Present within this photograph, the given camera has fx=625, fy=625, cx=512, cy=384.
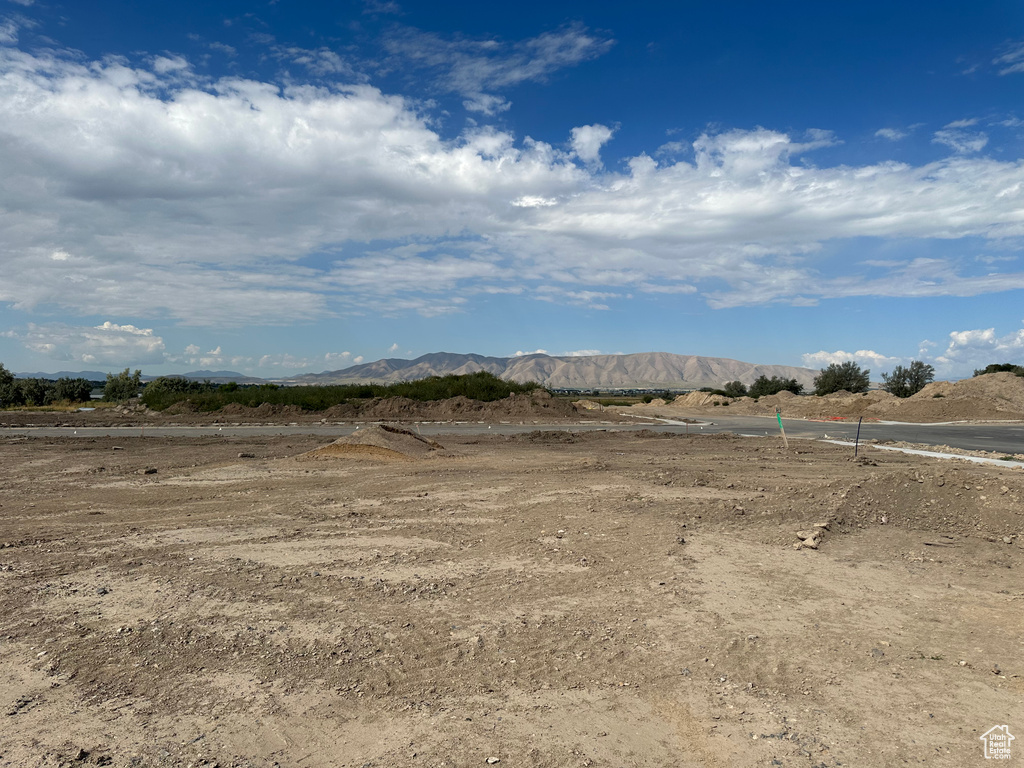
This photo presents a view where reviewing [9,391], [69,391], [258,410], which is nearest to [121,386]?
[69,391]

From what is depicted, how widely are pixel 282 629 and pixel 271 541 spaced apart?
12.1ft

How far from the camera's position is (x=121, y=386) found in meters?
78.2

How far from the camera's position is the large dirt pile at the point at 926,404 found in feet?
149

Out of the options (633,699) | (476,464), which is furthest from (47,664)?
Answer: (476,464)

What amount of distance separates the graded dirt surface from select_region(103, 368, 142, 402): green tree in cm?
7507

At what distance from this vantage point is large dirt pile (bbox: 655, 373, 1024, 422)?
45.3m

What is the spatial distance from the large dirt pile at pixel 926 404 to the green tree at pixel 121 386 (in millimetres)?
68381

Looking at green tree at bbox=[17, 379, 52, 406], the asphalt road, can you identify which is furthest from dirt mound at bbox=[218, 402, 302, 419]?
green tree at bbox=[17, 379, 52, 406]

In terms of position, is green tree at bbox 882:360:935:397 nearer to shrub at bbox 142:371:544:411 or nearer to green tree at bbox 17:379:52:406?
shrub at bbox 142:371:544:411

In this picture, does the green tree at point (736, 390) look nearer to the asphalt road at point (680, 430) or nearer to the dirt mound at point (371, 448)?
the asphalt road at point (680, 430)

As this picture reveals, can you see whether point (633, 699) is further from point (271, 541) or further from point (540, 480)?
point (540, 480)

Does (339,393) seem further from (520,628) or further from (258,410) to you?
(520,628)

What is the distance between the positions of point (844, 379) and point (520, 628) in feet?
267

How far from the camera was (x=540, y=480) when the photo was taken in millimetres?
15211
